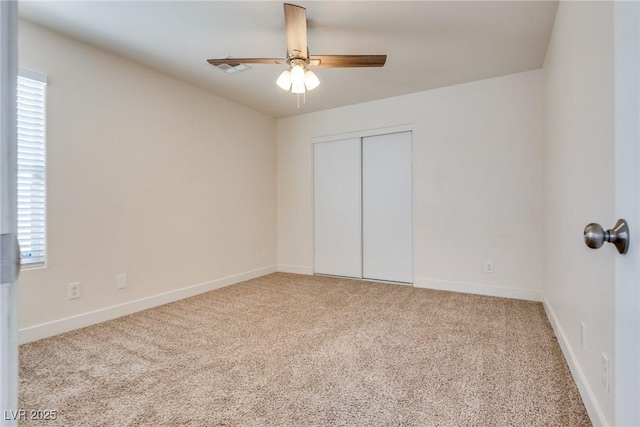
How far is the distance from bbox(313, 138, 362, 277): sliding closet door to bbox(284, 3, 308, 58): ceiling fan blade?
2153 millimetres

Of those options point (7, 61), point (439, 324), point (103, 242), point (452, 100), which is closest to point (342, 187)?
point (452, 100)

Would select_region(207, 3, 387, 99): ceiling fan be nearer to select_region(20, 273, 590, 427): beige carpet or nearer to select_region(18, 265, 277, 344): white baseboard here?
select_region(20, 273, 590, 427): beige carpet

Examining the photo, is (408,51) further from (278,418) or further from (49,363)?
(49,363)

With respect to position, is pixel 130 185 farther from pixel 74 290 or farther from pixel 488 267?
pixel 488 267

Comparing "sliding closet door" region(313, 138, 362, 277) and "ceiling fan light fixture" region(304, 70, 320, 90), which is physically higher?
"ceiling fan light fixture" region(304, 70, 320, 90)

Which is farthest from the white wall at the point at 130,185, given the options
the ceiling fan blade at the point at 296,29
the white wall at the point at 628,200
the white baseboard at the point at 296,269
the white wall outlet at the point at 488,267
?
the white wall at the point at 628,200

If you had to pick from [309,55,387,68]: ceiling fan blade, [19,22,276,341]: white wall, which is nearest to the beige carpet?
[19,22,276,341]: white wall

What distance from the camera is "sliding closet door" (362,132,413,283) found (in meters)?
3.83

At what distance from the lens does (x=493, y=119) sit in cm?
331

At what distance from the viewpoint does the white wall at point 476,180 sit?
3156 mm

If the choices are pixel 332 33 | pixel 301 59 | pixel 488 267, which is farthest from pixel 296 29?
pixel 488 267

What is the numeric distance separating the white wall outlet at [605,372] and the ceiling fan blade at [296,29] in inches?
87.1

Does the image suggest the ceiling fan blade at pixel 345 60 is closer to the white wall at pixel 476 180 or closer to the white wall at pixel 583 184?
the white wall at pixel 583 184

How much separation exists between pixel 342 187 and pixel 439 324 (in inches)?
88.3
